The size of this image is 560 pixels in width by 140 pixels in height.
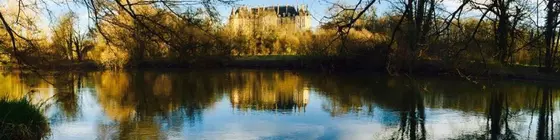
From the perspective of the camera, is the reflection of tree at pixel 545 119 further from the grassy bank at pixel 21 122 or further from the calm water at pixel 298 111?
the grassy bank at pixel 21 122

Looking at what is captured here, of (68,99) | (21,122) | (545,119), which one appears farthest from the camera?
(68,99)

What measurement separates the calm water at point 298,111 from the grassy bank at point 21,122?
1.28 ft

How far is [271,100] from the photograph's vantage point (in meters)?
13.4

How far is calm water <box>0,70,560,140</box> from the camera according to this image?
852 centimetres

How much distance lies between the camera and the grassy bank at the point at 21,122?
653 centimetres

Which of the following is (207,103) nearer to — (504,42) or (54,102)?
(54,102)

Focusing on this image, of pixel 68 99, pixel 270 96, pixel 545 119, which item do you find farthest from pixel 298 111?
pixel 68 99

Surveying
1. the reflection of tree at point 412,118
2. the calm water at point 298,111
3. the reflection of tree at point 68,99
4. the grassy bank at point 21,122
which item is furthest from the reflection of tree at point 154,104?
the reflection of tree at point 412,118

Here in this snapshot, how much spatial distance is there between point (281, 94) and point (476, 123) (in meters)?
6.48

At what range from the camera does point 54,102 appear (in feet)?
39.8

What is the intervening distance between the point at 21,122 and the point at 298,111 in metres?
5.65

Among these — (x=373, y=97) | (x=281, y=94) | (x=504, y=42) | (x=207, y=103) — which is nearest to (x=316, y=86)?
(x=281, y=94)

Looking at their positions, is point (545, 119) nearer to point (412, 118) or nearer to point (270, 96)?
point (412, 118)

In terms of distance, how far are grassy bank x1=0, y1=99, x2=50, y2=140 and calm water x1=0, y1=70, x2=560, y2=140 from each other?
39cm
